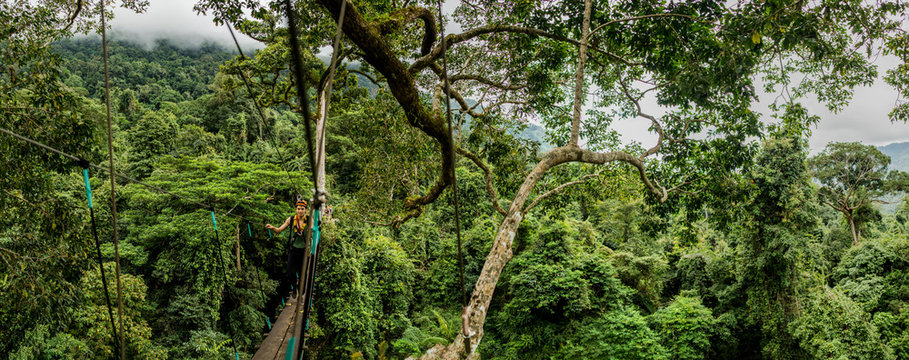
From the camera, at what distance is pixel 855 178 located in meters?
16.8

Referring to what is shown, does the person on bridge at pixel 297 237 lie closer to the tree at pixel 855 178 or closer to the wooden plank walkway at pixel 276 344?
the wooden plank walkway at pixel 276 344

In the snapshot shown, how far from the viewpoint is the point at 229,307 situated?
36.7 ft

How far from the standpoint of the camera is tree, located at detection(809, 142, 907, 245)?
16.0 metres

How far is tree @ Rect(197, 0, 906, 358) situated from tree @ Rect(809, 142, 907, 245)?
1626 cm

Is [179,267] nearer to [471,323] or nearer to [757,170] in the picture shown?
[471,323]

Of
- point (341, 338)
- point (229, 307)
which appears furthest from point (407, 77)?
point (229, 307)

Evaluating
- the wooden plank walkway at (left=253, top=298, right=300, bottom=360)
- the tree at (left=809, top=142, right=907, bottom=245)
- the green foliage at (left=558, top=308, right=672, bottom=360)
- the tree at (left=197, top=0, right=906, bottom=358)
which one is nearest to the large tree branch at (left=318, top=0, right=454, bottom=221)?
the tree at (left=197, top=0, right=906, bottom=358)

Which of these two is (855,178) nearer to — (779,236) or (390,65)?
(779,236)

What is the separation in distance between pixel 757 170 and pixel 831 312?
3407 mm

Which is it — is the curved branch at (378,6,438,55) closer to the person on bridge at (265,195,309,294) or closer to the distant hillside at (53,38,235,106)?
the person on bridge at (265,195,309,294)

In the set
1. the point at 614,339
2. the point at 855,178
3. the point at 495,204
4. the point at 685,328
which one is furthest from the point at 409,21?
the point at 855,178

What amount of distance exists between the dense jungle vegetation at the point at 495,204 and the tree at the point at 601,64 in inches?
1.2

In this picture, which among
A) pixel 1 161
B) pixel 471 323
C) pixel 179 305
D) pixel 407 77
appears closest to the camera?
pixel 471 323

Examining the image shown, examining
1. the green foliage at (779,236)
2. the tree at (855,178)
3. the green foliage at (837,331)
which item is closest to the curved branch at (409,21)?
the green foliage at (779,236)
